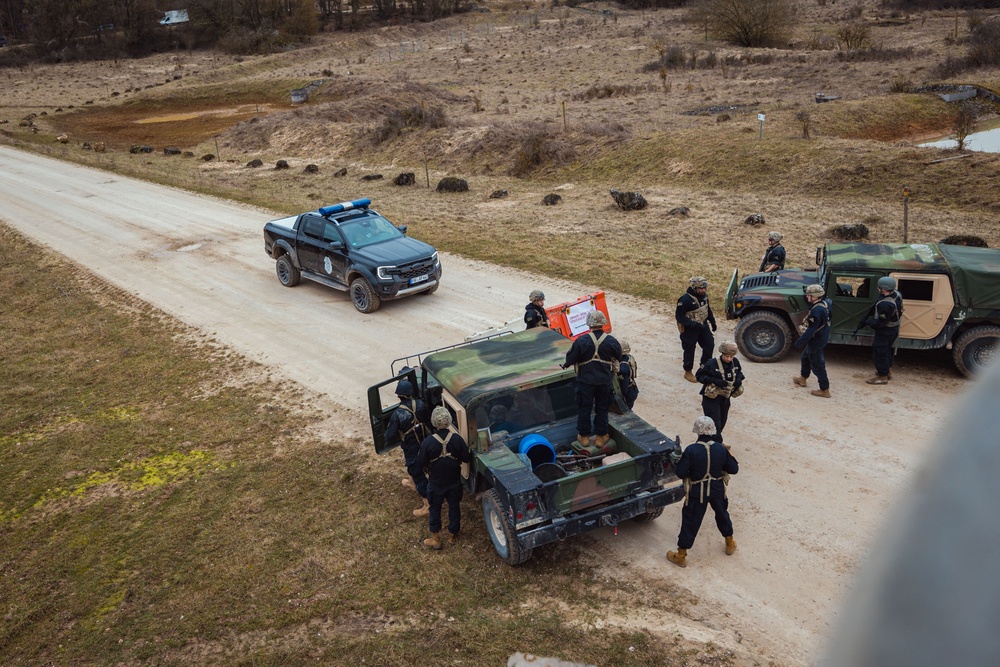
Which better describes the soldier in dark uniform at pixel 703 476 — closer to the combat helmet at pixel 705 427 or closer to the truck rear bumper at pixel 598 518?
the combat helmet at pixel 705 427

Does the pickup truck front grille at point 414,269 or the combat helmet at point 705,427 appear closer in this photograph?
the combat helmet at point 705,427

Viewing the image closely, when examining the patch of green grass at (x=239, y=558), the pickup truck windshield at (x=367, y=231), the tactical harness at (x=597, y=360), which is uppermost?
the pickup truck windshield at (x=367, y=231)

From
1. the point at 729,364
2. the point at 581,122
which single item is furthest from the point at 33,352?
the point at 581,122

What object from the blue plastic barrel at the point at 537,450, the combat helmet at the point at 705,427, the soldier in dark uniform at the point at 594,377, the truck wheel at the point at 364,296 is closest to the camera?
the combat helmet at the point at 705,427

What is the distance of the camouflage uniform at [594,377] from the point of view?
8789 millimetres

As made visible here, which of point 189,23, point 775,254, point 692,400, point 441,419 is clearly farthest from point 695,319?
point 189,23

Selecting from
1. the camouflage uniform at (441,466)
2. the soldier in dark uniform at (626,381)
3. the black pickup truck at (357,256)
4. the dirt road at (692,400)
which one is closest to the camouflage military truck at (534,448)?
the soldier in dark uniform at (626,381)

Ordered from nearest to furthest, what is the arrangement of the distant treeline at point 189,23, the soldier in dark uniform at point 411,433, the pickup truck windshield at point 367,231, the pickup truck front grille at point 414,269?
the soldier in dark uniform at point 411,433 → the pickup truck front grille at point 414,269 → the pickup truck windshield at point 367,231 → the distant treeline at point 189,23

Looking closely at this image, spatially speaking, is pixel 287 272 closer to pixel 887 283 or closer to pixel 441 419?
pixel 441 419

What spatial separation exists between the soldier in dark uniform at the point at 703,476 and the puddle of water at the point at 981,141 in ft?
74.1

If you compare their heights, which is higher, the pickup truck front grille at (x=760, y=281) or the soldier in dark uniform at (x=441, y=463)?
the pickup truck front grille at (x=760, y=281)

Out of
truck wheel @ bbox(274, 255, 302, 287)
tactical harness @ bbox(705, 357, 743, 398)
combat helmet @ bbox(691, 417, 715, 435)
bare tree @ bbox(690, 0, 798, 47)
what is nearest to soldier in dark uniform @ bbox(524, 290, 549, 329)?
tactical harness @ bbox(705, 357, 743, 398)

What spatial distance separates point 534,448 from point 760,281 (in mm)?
6470

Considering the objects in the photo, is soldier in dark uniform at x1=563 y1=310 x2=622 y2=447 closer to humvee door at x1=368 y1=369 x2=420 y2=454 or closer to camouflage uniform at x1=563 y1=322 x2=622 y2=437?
camouflage uniform at x1=563 y1=322 x2=622 y2=437
